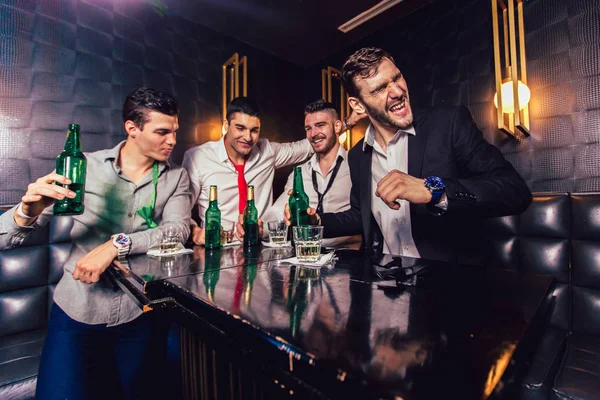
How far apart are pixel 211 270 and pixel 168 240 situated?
52cm

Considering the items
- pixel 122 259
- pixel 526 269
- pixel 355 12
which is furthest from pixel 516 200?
pixel 355 12

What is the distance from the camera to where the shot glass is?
5.48ft

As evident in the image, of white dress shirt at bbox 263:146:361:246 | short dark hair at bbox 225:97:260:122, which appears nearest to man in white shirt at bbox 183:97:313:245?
short dark hair at bbox 225:97:260:122

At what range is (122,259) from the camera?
52.2 inches

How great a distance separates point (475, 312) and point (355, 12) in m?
3.41

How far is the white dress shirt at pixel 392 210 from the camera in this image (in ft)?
5.60

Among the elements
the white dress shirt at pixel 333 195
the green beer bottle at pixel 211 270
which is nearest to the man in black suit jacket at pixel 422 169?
the green beer bottle at pixel 211 270

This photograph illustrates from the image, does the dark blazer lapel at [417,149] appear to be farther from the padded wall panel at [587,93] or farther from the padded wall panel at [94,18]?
the padded wall panel at [94,18]

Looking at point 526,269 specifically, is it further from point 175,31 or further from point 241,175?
point 175,31

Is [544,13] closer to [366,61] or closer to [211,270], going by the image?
[366,61]

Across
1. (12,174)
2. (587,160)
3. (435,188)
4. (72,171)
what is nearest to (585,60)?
(587,160)

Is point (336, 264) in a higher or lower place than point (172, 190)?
lower

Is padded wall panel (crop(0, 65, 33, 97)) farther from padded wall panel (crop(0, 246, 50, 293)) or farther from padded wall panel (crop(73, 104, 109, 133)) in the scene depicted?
padded wall panel (crop(0, 246, 50, 293))

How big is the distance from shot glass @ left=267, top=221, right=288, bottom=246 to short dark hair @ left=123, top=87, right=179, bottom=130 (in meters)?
1.01
